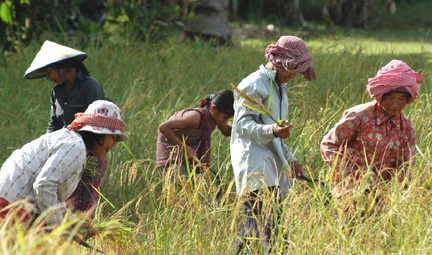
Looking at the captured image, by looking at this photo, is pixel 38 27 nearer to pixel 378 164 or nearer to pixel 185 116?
pixel 185 116

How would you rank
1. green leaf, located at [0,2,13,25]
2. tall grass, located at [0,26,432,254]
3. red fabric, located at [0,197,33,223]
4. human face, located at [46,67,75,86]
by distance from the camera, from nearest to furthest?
red fabric, located at [0,197,33,223]
tall grass, located at [0,26,432,254]
human face, located at [46,67,75,86]
green leaf, located at [0,2,13,25]

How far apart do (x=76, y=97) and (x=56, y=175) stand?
5.34 feet

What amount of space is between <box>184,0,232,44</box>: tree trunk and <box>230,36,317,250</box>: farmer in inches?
255

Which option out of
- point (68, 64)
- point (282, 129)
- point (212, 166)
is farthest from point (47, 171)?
point (212, 166)

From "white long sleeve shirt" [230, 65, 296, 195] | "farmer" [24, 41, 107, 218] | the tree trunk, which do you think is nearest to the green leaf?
the tree trunk

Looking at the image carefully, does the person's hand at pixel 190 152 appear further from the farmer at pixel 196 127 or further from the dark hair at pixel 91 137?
the dark hair at pixel 91 137

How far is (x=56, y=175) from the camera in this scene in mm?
4246

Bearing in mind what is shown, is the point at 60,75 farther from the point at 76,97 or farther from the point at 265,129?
the point at 265,129

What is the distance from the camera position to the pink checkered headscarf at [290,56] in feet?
16.6

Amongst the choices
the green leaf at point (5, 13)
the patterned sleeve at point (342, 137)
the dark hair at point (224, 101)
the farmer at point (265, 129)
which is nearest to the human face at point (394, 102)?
the patterned sleeve at point (342, 137)

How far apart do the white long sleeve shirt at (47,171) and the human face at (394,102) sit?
1.60 meters

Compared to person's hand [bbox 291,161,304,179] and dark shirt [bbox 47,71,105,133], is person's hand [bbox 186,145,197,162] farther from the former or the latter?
person's hand [bbox 291,161,304,179]

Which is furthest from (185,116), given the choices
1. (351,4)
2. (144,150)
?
(351,4)

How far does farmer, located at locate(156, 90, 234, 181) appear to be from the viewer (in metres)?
5.89
